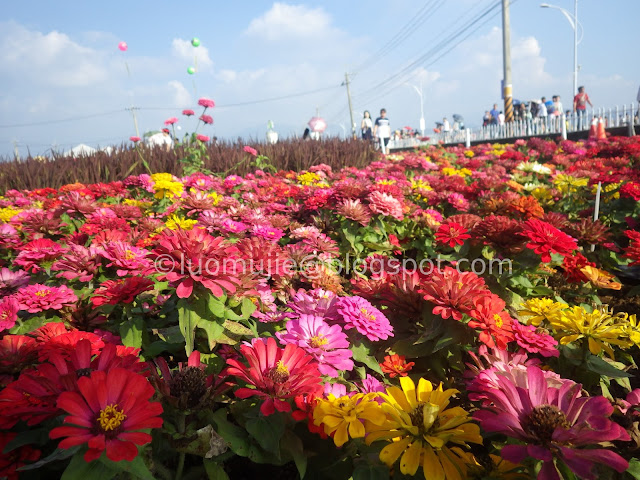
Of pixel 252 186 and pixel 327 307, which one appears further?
pixel 252 186

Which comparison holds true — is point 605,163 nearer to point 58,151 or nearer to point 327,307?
point 327,307

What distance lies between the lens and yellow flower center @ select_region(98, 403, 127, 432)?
0.73 m

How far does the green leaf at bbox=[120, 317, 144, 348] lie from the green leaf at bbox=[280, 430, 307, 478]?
0.64 m

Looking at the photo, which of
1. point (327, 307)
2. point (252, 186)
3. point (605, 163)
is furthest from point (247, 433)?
point (605, 163)

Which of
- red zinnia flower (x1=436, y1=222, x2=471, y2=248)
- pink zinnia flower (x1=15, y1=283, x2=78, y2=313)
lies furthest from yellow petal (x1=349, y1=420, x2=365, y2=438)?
red zinnia flower (x1=436, y1=222, x2=471, y2=248)

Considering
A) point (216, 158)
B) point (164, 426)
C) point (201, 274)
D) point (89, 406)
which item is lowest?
point (164, 426)

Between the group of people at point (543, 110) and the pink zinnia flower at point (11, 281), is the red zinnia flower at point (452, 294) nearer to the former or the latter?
the pink zinnia flower at point (11, 281)

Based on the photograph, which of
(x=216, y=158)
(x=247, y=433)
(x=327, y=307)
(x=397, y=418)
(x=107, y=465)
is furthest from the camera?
(x=216, y=158)

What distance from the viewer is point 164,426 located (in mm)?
937

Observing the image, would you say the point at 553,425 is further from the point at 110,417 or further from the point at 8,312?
the point at 8,312

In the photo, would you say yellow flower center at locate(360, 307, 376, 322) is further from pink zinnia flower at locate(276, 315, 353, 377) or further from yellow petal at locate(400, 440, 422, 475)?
yellow petal at locate(400, 440, 422, 475)

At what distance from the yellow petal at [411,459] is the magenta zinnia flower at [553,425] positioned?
0.50 ft

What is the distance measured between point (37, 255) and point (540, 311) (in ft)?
7.43

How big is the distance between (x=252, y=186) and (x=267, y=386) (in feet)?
12.8
